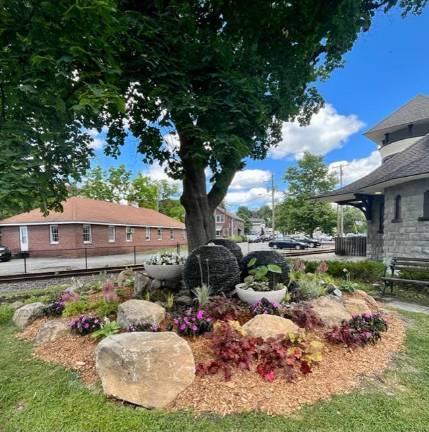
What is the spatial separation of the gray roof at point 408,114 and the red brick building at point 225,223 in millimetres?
36894

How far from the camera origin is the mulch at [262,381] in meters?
2.51

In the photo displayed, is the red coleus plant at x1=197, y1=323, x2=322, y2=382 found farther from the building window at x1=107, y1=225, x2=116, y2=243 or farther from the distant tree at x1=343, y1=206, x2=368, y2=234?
the distant tree at x1=343, y1=206, x2=368, y2=234

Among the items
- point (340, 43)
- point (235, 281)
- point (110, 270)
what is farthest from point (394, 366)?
point (110, 270)

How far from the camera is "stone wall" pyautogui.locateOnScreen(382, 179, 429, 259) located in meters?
9.41

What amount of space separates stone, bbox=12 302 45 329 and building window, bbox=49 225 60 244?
17.8m

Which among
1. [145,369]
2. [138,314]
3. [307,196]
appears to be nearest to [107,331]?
[138,314]

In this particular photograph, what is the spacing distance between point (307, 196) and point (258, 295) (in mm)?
31269

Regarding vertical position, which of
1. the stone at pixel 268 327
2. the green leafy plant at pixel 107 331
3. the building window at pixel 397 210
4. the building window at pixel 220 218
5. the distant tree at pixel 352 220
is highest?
the building window at pixel 397 210

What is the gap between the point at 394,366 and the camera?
126 inches

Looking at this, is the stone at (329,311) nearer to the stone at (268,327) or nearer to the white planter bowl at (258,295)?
the white planter bowl at (258,295)

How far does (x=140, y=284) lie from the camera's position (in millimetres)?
5637

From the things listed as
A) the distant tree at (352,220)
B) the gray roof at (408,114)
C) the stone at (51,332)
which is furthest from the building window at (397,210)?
the distant tree at (352,220)

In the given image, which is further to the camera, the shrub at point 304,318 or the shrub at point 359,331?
the shrub at point 304,318

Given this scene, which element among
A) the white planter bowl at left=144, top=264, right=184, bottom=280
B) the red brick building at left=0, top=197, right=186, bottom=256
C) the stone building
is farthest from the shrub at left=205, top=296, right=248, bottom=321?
the red brick building at left=0, top=197, right=186, bottom=256
